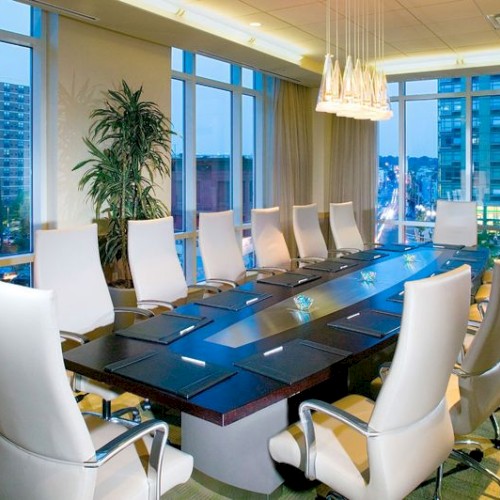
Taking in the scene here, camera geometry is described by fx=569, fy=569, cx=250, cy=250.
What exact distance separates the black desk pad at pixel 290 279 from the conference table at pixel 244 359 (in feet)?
0.60

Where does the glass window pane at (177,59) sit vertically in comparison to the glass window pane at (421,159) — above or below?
above

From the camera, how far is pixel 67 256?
316 cm

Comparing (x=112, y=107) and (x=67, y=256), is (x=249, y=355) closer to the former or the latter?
(x=67, y=256)

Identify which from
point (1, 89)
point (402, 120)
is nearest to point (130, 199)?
point (1, 89)

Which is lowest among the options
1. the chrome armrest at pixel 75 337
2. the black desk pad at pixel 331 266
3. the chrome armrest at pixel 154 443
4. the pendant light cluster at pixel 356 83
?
the chrome armrest at pixel 154 443

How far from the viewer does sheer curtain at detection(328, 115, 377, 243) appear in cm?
818

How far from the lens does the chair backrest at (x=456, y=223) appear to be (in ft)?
20.0

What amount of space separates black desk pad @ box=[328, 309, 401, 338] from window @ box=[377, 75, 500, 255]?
5484 millimetres

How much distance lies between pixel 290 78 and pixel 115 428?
6271 millimetres

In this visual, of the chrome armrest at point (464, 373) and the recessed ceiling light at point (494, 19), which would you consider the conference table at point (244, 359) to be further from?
the recessed ceiling light at point (494, 19)

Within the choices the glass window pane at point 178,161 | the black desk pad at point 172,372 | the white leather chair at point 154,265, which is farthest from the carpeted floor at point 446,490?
the glass window pane at point 178,161

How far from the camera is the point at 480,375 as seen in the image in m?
2.42

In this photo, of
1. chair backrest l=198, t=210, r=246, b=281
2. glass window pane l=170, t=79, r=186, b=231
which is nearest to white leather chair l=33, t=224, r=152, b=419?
chair backrest l=198, t=210, r=246, b=281

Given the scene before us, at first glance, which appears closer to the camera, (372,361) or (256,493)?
(256,493)
